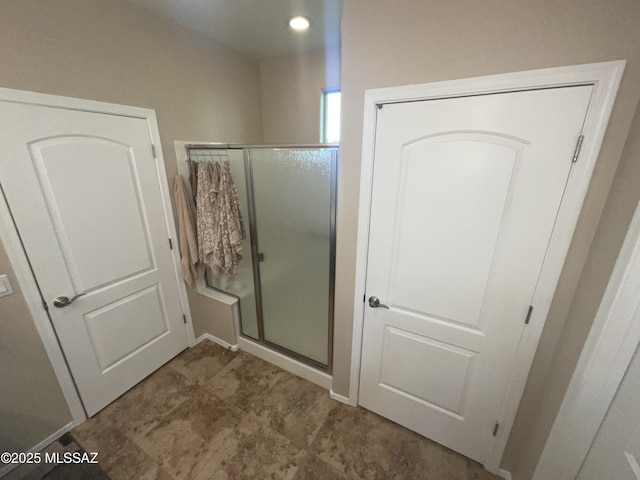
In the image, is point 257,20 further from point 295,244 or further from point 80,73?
point 295,244

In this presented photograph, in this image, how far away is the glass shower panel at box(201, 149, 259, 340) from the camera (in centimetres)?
180

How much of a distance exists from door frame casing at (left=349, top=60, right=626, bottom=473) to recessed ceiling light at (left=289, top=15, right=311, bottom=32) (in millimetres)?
1098

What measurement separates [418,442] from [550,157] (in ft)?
5.46

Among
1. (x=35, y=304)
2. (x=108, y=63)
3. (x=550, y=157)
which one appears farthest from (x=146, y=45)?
(x=550, y=157)

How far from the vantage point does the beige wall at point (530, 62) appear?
78 cm

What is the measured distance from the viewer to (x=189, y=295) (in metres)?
2.16

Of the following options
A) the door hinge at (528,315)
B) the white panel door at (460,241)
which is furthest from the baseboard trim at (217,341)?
the door hinge at (528,315)

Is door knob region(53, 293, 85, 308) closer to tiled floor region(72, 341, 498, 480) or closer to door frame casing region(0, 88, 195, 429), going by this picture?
door frame casing region(0, 88, 195, 429)

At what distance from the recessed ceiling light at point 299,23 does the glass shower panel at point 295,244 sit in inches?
38.1

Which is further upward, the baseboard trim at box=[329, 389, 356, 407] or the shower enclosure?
the shower enclosure

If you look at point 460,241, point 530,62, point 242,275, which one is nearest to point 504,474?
point 460,241

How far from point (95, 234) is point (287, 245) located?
1196 millimetres

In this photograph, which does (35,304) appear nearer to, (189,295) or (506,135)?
(189,295)

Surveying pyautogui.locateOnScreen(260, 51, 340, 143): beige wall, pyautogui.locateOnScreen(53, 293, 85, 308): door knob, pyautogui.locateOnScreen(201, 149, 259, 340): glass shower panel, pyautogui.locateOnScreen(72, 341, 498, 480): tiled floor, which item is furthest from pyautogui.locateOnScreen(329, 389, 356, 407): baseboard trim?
pyautogui.locateOnScreen(260, 51, 340, 143): beige wall
